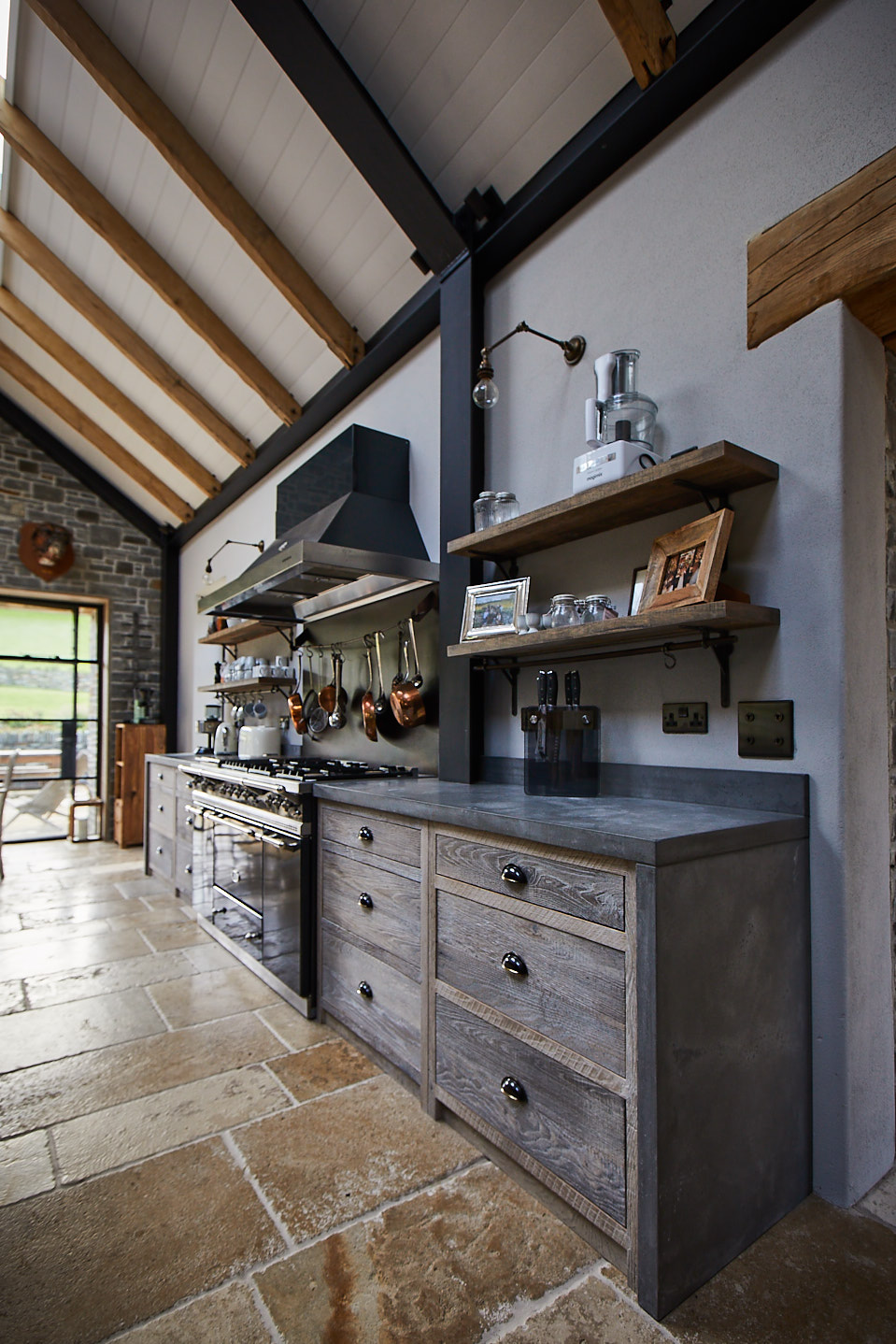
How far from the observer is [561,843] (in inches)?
58.0

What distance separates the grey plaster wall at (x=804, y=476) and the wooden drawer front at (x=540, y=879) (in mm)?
577

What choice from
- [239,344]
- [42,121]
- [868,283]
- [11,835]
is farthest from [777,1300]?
[11,835]

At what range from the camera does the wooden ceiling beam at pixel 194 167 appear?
2.99 meters

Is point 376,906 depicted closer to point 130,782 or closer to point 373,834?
point 373,834

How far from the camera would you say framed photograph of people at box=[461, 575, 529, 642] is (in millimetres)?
2342

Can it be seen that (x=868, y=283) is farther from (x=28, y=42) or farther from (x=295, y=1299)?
(x=28, y=42)

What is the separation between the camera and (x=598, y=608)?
2.06 meters

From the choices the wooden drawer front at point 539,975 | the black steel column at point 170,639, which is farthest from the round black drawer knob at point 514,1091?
the black steel column at point 170,639

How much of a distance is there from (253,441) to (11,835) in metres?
4.13

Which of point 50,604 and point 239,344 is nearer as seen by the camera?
point 239,344

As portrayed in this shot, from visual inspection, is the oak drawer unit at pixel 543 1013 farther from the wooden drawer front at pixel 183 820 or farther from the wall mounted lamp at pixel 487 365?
the wooden drawer front at pixel 183 820

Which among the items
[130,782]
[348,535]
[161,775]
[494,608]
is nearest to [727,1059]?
[494,608]

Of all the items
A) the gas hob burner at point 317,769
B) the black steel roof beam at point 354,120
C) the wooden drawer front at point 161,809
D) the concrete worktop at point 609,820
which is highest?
the black steel roof beam at point 354,120

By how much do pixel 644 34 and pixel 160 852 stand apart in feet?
15.3
